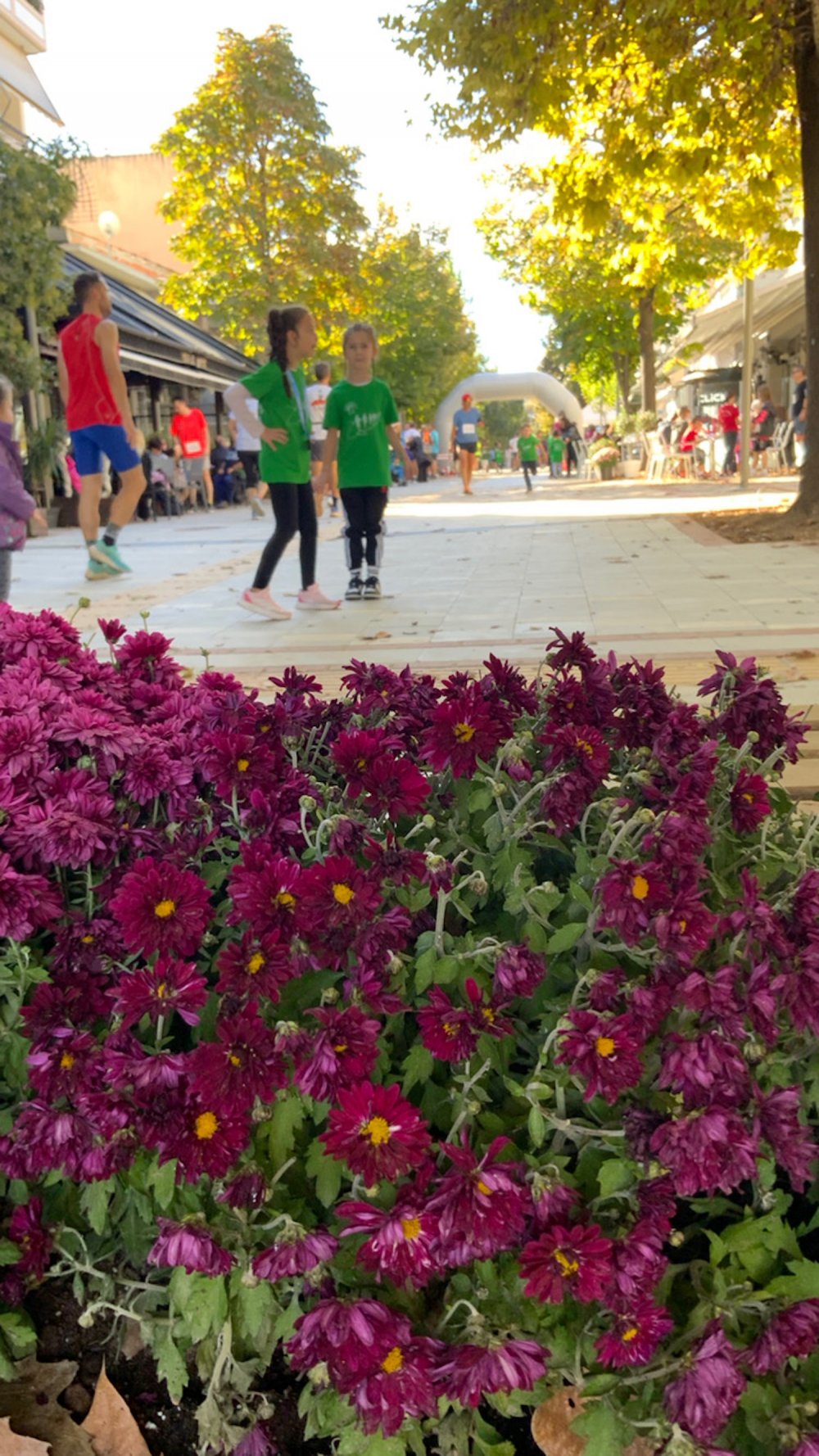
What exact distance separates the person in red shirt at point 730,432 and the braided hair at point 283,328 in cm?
2126

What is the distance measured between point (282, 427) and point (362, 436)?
783 millimetres

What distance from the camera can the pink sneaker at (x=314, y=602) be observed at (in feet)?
27.7

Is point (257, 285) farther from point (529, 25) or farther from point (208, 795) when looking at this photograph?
point (208, 795)

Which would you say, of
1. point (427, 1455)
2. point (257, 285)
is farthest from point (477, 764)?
point (257, 285)

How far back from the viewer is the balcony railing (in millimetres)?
29109

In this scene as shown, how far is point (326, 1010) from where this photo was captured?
1.69m

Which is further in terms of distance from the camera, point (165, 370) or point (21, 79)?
point (21, 79)

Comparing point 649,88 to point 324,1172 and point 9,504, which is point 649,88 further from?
point 324,1172

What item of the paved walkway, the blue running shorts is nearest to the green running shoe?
the paved walkway

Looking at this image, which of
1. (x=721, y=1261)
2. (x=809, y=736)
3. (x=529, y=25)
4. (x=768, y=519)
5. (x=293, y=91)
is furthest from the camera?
(x=293, y=91)

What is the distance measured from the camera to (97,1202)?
6.09ft

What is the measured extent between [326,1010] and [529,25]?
458 inches

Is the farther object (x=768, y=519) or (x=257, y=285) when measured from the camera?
(x=257, y=285)

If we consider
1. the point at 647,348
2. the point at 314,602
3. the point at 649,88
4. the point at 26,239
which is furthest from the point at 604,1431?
the point at 647,348
